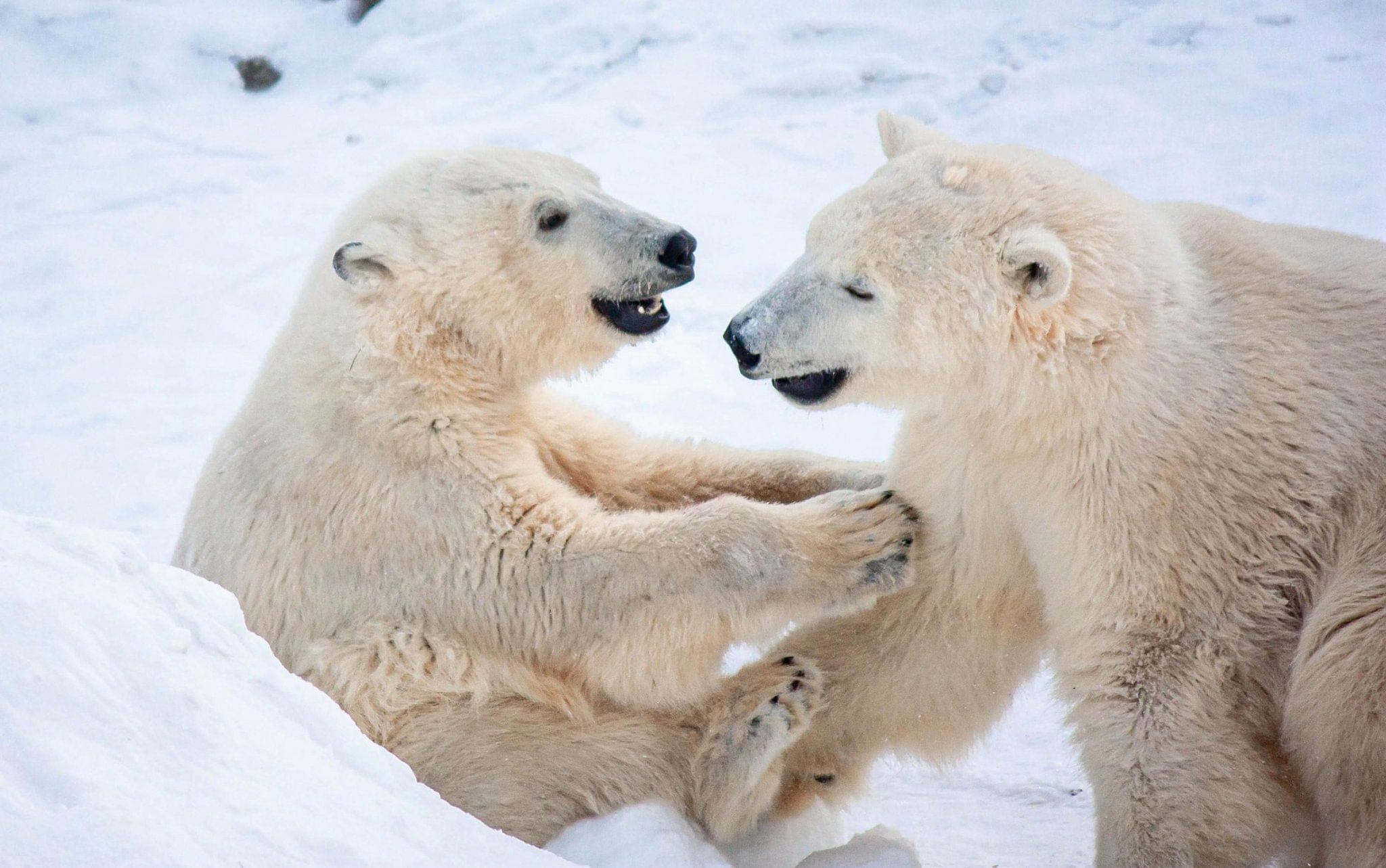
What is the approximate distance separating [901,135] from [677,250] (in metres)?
0.70

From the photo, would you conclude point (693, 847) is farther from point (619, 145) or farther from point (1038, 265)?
point (619, 145)

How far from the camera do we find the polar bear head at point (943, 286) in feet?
9.97

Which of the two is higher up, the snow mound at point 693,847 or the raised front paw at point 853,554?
the raised front paw at point 853,554

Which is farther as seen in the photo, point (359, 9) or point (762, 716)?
point (359, 9)

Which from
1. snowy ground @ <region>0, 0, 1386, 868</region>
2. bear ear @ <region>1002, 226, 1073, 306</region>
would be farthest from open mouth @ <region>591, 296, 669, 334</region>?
snowy ground @ <region>0, 0, 1386, 868</region>

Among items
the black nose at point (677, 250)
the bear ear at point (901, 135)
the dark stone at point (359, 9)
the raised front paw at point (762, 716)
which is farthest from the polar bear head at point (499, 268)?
the dark stone at point (359, 9)

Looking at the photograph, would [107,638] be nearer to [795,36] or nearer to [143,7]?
[795,36]

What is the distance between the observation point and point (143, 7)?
1060 centimetres

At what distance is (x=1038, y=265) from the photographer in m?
2.94

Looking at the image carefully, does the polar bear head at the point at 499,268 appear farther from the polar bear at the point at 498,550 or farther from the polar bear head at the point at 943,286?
the polar bear head at the point at 943,286

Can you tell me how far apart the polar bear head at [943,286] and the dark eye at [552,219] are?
82cm

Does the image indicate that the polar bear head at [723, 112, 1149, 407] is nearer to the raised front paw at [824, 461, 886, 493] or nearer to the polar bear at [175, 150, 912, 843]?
the polar bear at [175, 150, 912, 843]

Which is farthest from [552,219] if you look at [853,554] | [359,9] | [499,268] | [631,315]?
[359,9]

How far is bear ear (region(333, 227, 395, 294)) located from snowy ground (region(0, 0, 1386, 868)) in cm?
192
